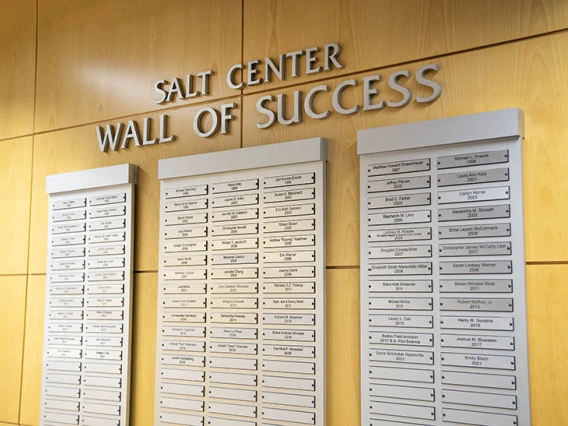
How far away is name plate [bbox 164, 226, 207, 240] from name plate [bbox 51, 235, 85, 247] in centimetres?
57

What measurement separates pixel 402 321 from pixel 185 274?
3.43ft

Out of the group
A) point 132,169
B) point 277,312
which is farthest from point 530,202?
point 132,169

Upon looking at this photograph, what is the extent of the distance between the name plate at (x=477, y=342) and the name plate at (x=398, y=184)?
53 cm

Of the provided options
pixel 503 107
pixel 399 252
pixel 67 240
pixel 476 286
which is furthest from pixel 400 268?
pixel 67 240

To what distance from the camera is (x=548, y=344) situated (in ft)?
7.18

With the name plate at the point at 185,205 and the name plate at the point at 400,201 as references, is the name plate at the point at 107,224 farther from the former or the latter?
the name plate at the point at 400,201

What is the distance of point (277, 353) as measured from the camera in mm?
2732

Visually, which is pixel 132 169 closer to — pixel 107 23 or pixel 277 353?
pixel 107 23

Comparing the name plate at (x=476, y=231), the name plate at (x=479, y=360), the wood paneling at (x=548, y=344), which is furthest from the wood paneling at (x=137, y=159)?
the wood paneling at (x=548, y=344)

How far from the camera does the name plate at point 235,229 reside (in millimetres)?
2859

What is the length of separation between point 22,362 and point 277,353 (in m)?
1.64

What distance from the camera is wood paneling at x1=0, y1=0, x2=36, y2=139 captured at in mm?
3836

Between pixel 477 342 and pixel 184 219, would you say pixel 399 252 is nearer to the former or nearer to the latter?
pixel 477 342

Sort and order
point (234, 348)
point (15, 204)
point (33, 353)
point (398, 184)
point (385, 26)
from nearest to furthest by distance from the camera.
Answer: point (398, 184) < point (385, 26) < point (234, 348) < point (33, 353) < point (15, 204)
